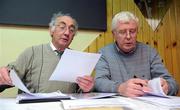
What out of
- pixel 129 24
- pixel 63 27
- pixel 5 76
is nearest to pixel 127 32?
pixel 129 24

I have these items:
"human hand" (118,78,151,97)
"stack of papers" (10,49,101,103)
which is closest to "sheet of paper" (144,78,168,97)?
"human hand" (118,78,151,97)

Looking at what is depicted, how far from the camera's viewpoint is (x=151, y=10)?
237cm

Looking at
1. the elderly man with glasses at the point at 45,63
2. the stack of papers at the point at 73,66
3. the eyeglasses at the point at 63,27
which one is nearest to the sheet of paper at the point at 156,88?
the stack of papers at the point at 73,66

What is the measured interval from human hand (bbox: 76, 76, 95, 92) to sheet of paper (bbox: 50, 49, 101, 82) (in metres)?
0.03

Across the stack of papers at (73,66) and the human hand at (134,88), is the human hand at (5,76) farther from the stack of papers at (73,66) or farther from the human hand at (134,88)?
the human hand at (134,88)

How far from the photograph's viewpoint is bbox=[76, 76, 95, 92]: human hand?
124 centimetres

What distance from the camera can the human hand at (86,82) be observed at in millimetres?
1239

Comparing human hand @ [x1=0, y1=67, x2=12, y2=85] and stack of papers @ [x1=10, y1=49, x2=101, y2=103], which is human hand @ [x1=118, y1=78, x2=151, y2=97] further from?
human hand @ [x1=0, y1=67, x2=12, y2=85]

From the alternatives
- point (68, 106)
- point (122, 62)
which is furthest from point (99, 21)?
point (68, 106)

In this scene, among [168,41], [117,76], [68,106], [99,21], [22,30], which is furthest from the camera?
[168,41]

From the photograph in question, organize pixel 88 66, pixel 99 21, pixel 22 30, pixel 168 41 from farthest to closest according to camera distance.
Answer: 1. pixel 168 41
2. pixel 99 21
3. pixel 22 30
4. pixel 88 66

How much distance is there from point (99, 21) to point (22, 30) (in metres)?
0.65

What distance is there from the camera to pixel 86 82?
4.11ft

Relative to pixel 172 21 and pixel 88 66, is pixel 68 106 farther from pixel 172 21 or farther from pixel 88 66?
pixel 172 21
